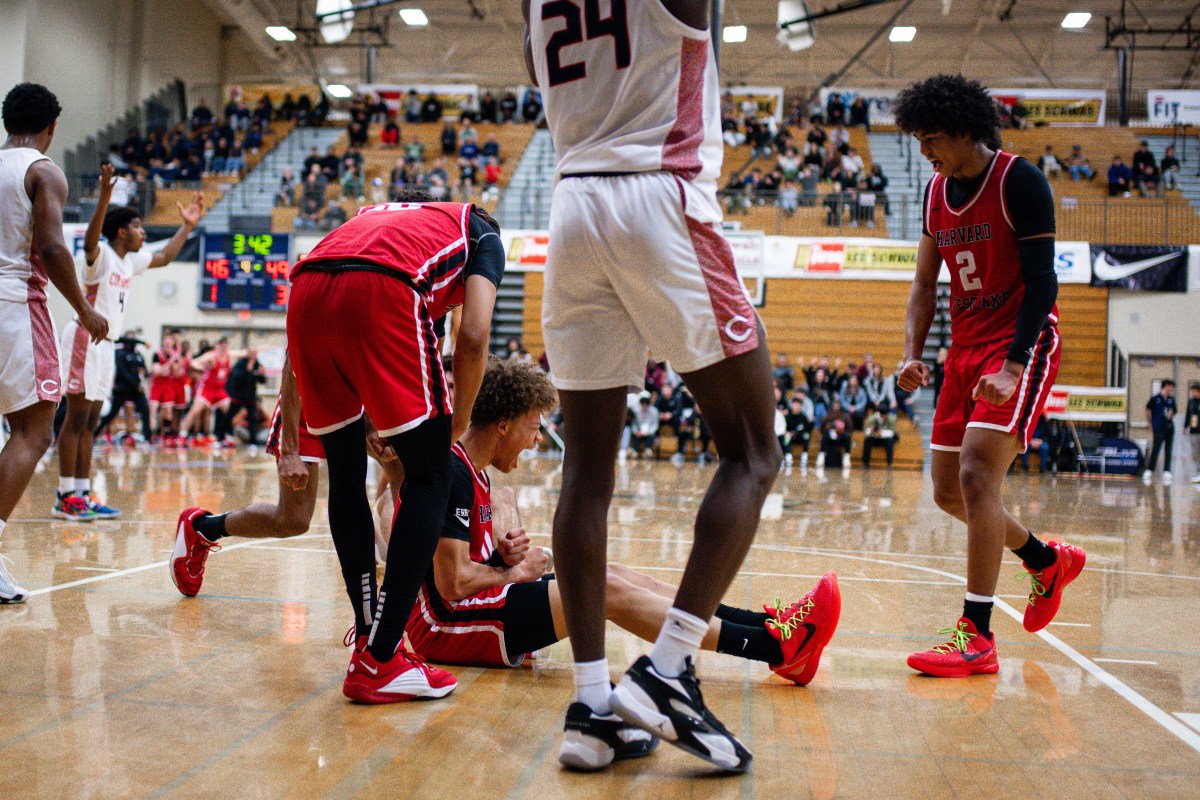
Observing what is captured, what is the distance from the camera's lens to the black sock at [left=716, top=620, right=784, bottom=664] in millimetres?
2754

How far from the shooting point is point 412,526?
2500mm

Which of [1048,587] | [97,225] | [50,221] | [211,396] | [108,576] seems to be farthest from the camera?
[211,396]

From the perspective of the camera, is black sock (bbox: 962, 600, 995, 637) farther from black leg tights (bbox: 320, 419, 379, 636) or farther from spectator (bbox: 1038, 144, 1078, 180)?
spectator (bbox: 1038, 144, 1078, 180)

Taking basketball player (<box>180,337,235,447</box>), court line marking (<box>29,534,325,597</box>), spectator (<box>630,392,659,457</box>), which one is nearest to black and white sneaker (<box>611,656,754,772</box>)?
court line marking (<box>29,534,325,597</box>)

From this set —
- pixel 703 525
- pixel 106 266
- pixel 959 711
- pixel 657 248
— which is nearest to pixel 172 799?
pixel 703 525

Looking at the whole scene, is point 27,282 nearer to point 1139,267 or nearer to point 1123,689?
point 1123,689

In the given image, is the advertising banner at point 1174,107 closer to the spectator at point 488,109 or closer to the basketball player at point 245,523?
the spectator at point 488,109

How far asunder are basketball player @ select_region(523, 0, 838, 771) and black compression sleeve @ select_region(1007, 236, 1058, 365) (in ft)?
4.07

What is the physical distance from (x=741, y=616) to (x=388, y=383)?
122 centimetres

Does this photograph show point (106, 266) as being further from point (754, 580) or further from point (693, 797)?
point (693, 797)

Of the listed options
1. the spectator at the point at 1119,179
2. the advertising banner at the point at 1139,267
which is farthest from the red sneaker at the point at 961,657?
the spectator at the point at 1119,179

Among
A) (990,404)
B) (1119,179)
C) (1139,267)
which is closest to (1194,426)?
(1139,267)

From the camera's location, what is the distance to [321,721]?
2.31 metres

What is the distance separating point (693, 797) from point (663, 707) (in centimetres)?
18
